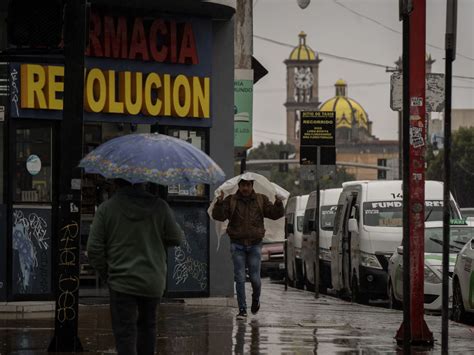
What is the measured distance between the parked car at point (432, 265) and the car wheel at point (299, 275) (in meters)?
9.26

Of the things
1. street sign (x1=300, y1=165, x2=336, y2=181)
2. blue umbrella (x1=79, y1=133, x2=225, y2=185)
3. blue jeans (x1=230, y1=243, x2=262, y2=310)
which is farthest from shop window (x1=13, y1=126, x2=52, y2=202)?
street sign (x1=300, y1=165, x2=336, y2=181)

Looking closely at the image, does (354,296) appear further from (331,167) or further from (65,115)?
(65,115)

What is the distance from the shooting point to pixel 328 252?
29.5 m

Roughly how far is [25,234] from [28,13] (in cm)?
575

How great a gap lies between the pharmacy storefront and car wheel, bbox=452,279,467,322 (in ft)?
9.74

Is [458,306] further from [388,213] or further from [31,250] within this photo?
[388,213]

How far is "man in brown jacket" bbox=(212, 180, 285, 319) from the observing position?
56.5 feet

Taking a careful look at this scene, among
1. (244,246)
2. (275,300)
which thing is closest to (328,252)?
(275,300)

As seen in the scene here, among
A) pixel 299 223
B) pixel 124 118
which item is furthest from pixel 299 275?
pixel 124 118

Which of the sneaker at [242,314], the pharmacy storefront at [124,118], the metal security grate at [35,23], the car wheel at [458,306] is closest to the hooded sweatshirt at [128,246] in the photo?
the metal security grate at [35,23]

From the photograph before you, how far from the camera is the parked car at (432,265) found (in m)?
20.2

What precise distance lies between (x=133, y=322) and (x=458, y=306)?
9.46 metres

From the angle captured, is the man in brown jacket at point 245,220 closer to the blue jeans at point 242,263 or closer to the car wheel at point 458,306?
the blue jeans at point 242,263

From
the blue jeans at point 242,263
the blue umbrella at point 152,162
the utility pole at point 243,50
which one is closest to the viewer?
the blue umbrella at point 152,162
